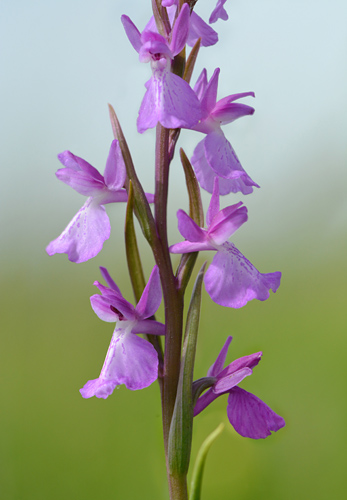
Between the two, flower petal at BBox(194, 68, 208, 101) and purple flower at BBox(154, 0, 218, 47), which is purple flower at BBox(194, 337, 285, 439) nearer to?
flower petal at BBox(194, 68, 208, 101)

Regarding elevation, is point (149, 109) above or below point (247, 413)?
above

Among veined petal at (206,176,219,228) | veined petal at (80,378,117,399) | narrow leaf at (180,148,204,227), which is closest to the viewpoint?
veined petal at (80,378,117,399)

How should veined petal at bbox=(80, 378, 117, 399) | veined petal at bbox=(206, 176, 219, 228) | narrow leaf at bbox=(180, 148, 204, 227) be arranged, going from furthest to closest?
narrow leaf at bbox=(180, 148, 204, 227) < veined petal at bbox=(206, 176, 219, 228) < veined petal at bbox=(80, 378, 117, 399)

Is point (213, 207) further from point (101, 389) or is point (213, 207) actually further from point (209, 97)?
point (101, 389)

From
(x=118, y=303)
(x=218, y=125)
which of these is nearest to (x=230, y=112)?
(x=218, y=125)

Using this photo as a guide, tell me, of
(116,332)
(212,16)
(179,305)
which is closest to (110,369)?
(116,332)

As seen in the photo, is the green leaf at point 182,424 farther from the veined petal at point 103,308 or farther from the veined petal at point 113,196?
the veined petal at point 113,196

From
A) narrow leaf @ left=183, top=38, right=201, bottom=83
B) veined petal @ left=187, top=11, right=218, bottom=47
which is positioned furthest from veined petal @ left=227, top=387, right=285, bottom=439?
veined petal @ left=187, top=11, right=218, bottom=47

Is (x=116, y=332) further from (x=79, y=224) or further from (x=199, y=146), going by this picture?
(x=199, y=146)
